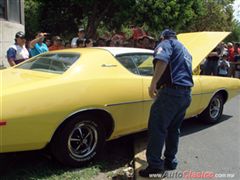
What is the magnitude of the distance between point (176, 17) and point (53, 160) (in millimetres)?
16545

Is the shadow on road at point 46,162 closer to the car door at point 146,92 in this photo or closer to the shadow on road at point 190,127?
the shadow on road at point 190,127

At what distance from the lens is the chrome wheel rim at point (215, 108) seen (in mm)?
6496

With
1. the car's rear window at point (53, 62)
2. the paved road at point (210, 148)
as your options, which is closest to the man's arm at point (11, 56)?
the car's rear window at point (53, 62)

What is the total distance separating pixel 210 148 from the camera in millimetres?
5227

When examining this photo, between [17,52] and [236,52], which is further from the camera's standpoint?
[236,52]

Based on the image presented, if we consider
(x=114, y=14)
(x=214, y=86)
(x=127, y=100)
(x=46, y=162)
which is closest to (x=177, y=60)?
(x=127, y=100)

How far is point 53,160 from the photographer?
4.57 m

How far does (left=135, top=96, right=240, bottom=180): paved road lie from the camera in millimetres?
4480

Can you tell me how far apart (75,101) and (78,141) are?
539 mm

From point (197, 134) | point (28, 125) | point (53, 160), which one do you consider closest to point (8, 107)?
point (28, 125)

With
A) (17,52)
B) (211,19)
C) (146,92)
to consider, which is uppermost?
(211,19)

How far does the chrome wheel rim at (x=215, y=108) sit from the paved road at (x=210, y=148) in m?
0.19

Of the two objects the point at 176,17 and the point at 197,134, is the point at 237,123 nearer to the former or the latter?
the point at 197,134

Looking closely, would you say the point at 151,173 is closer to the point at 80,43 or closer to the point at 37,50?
the point at 37,50
